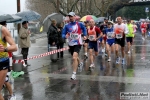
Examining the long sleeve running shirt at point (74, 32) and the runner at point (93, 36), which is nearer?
the long sleeve running shirt at point (74, 32)

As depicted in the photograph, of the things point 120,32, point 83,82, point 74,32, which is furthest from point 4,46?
point 120,32

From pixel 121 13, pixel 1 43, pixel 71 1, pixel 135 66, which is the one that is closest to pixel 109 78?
pixel 135 66

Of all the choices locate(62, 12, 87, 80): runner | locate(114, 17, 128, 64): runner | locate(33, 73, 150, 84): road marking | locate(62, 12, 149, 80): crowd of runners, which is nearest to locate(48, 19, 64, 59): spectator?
locate(62, 12, 149, 80): crowd of runners

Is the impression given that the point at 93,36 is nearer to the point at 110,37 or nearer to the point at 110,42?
the point at 110,37

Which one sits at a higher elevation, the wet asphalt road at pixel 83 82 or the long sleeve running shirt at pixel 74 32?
the long sleeve running shirt at pixel 74 32

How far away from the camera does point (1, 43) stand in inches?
192

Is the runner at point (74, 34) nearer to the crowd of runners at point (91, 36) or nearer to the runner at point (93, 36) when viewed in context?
the crowd of runners at point (91, 36)

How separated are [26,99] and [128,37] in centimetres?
996

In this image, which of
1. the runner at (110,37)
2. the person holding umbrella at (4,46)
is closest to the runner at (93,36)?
the runner at (110,37)

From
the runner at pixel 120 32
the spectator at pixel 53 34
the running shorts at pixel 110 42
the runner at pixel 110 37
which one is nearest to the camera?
the runner at pixel 120 32

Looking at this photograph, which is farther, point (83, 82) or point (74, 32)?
point (74, 32)

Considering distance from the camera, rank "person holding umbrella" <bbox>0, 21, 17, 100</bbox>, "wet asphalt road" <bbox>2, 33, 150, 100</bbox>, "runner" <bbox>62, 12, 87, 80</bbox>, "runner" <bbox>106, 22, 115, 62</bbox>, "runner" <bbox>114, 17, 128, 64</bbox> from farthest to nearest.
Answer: "runner" <bbox>106, 22, 115, 62</bbox> → "runner" <bbox>114, 17, 128, 64</bbox> → "runner" <bbox>62, 12, 87, 80</bbox> → "wet asphalt road" <bbox>2, 33, 150, 100</bbox> → "person holding umbrella" <bbox>0, 21, 17, 100</bbox>

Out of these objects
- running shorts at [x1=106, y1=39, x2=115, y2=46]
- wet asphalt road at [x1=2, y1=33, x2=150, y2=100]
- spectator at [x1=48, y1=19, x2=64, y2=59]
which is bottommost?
wet asphalt road at [x1=2, y1=33, x2=150, y2=100]

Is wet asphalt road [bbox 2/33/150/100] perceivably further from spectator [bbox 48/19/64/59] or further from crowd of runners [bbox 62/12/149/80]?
spectator [bbox 48/19/64/59]
